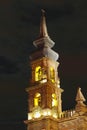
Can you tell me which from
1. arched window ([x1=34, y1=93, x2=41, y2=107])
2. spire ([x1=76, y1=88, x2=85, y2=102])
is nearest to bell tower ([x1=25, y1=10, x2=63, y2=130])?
arched window ([x1=34, y1=93, x2=41, y2=107])

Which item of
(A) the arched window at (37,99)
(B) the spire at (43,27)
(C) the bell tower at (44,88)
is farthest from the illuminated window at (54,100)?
(B) the spire at (43,27)

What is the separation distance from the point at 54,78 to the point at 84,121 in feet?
35.4

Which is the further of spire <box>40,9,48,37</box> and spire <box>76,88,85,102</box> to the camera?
spire <box>40,9,48,37</box>

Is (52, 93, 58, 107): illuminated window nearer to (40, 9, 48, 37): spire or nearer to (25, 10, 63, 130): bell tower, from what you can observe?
(25, 10, 63, 130): bell tower

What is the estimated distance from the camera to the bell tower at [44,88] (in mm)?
73125

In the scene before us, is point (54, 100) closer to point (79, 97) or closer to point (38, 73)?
point (38, 73)

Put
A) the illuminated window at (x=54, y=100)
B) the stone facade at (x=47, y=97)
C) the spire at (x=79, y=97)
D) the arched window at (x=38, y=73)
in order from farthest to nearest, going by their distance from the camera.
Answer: the arched window at (x=38, y=73), the illuminated window at (x=54, y=100), the spire at (x=79, y=97), the stone facade at (x=47, y=97)

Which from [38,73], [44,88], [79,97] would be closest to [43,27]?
[38,73]

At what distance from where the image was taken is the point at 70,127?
7200cm

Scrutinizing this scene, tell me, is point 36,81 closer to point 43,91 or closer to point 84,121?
point 43,91

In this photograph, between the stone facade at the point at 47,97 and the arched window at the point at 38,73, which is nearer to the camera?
the stone facade at the point at 47,97

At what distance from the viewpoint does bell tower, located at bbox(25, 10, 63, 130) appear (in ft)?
240

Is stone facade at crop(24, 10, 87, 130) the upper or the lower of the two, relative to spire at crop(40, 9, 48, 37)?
lower

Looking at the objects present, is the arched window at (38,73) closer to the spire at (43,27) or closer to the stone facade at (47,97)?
the stone facade at (47,97)
